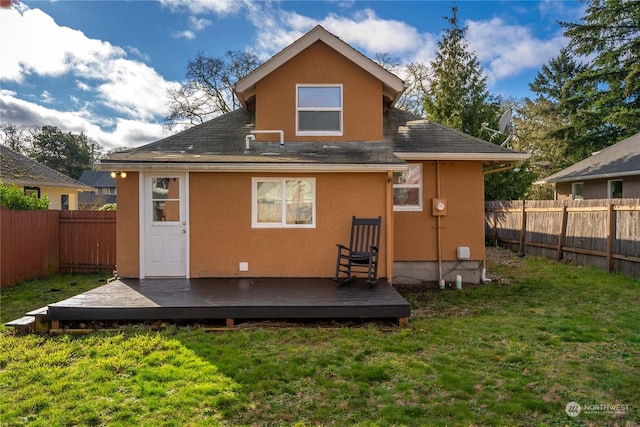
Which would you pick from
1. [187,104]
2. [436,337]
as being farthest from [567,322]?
[187,104]

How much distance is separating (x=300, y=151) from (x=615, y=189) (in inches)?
541

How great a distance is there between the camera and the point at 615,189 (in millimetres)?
14453

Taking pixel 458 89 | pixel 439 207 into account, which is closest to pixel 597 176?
pixel 458 89

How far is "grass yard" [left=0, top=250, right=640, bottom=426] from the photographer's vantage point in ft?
10.7

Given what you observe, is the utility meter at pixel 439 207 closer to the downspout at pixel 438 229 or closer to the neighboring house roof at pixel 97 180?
the downspout at pixel 438 229

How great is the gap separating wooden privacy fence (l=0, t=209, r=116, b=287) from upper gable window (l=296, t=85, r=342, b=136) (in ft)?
20.2

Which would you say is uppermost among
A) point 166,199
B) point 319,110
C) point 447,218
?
point 319,110

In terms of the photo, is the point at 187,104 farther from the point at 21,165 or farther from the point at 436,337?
the point at 436,337

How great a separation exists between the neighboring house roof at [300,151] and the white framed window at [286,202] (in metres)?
0.54

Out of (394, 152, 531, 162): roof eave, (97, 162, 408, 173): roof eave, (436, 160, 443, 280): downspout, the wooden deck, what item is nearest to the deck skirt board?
the wooden deck

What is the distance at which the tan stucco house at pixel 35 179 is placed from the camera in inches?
637

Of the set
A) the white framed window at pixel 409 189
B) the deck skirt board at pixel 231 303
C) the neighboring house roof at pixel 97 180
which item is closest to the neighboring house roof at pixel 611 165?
the white framed window at pixel 409 189

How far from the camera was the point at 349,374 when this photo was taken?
13.1 ft

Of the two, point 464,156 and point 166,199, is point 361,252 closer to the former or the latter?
point 464,156
